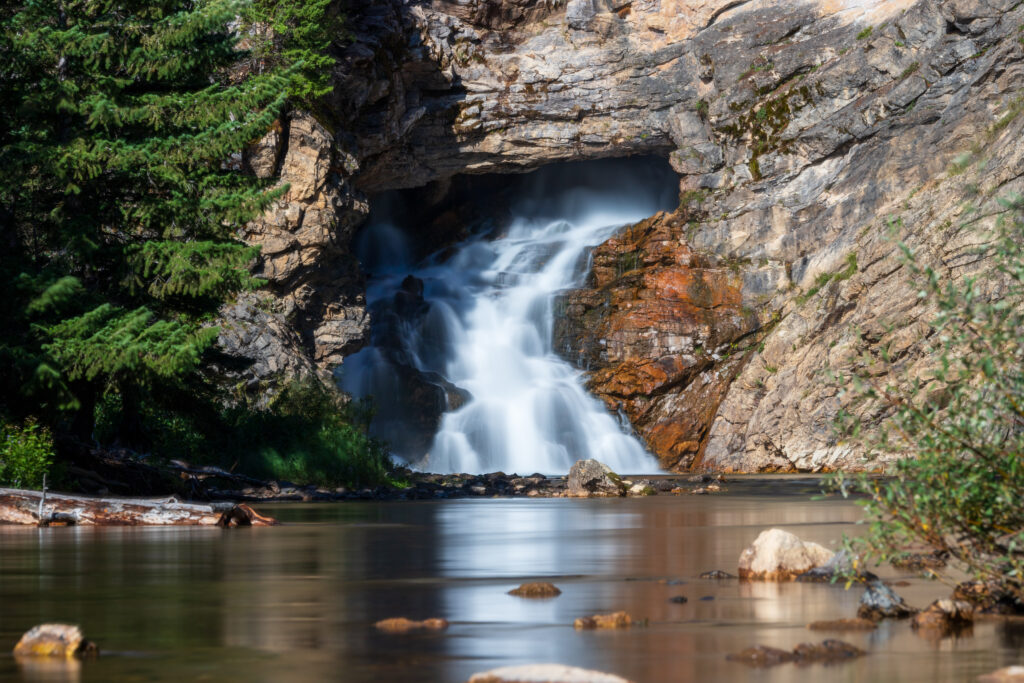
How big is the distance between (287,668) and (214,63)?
1683cm

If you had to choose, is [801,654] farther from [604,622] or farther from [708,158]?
[708,158]

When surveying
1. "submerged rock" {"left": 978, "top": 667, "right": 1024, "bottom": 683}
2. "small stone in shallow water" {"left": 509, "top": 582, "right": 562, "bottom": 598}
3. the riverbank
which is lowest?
"submerged rock" {"left": 978, "top": 667, "right": 1024, "bottom": 683}

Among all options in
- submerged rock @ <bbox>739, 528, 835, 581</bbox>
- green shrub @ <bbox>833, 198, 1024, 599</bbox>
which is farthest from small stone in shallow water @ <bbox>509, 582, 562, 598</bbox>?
green shrub @ <bbox>833, 198, 1024, 599</bbox>

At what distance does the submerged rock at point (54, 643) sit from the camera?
225 inches

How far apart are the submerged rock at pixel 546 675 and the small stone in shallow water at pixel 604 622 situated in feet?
6.21

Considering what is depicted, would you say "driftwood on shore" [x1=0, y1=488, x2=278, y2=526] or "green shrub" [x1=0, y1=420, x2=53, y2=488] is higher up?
"green shrub" [x1=0, y1=420, x2=53, y2=488]

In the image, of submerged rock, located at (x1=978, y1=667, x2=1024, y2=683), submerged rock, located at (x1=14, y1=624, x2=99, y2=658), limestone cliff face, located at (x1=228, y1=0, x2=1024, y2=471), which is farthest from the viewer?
limestone cliff face, located at (x1=228, y1=0, x2=1024, y2=471)

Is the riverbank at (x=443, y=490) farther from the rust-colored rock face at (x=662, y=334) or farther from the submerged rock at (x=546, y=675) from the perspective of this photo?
the submerged rock at (x=546, y=675)

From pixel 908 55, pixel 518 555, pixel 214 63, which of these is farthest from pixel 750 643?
pixel 908 55

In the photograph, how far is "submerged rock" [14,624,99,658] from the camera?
18.7 feet

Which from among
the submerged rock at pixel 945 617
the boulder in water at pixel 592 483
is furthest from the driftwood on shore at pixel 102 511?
the submerged rock at pixel 945 617

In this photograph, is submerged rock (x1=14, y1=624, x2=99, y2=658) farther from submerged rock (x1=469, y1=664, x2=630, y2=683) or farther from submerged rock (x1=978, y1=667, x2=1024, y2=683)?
submerged rock (x1=978, y1=667, x2=1024, y2=683)

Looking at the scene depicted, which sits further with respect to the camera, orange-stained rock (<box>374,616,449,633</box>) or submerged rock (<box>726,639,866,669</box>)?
orange-stained rock (<box>374,616,449,633</box>)

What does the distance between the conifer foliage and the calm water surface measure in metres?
3.35
